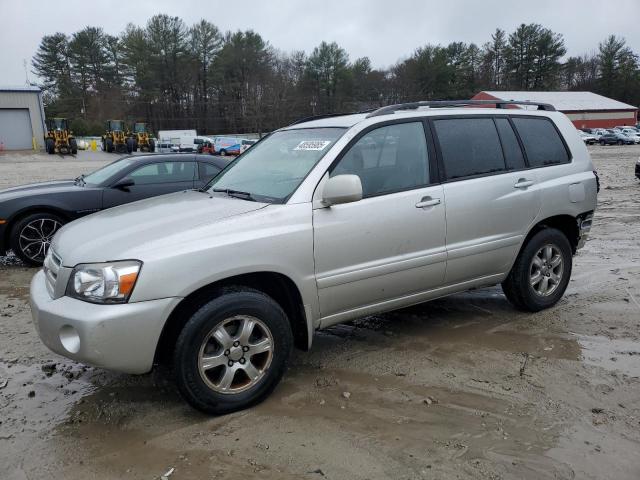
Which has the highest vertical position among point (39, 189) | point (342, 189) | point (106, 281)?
point (342, 189)

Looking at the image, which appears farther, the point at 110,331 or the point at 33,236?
the point at 33,236

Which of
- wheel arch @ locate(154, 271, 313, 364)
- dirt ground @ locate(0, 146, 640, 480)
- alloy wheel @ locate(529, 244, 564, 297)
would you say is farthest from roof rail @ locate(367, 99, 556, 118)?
dirt ground @ locate(0, 146, 640, 480)

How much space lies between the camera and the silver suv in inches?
114

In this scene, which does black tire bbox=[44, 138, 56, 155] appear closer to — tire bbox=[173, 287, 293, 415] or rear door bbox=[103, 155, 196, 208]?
rear door bbox=[103, 155, 196, 208]

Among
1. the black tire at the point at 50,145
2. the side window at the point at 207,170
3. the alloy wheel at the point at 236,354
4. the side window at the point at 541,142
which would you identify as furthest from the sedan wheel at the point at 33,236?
the black tire at the point at 50,145

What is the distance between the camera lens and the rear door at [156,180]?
7.29 metres

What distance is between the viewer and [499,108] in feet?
15.7

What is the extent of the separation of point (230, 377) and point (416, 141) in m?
2.19

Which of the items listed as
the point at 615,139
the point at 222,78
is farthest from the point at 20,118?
Answer: the point at 615,139

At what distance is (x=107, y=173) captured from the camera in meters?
7.61

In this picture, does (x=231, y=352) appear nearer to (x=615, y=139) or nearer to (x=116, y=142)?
(x=116, y=142)

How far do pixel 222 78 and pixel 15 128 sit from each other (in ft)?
132

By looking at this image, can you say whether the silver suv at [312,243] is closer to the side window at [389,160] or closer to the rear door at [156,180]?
the side window at [389,160]

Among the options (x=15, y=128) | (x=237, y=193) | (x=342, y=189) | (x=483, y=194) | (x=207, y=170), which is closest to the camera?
(x=342, y=189)
